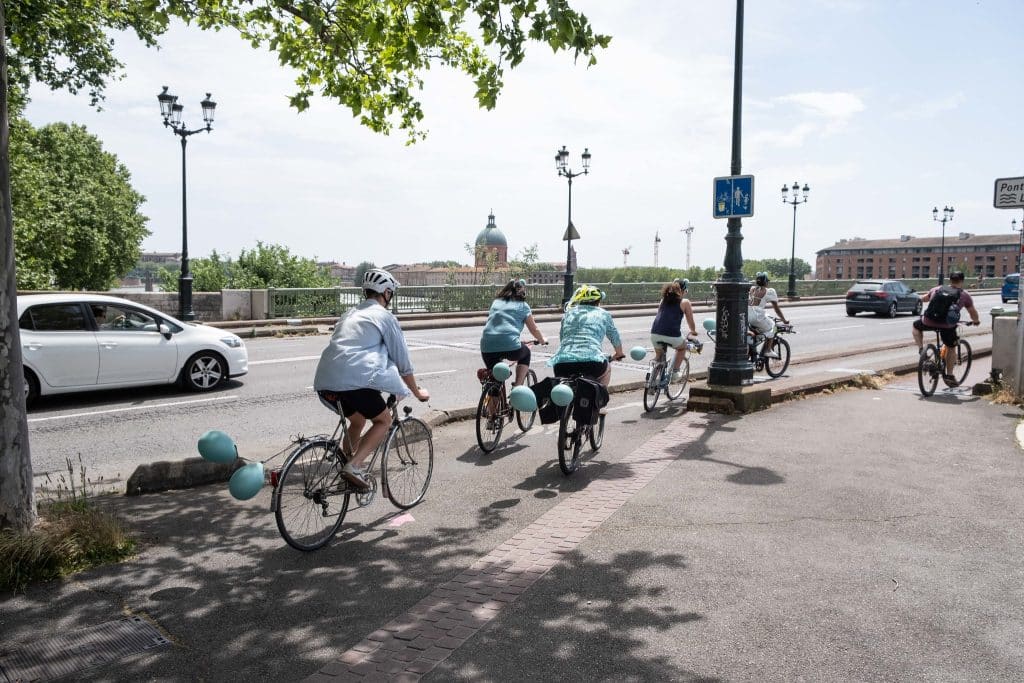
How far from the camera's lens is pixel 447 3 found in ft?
27.1

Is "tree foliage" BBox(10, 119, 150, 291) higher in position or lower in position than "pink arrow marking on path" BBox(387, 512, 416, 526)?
higher

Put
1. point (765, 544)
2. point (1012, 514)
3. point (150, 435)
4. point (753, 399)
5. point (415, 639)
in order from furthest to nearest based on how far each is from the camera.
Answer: point (753, 399) < point (150, 435) < point (1012, 514) < point (765, 544) < point (415, 639)

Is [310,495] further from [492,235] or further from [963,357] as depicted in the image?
[492,235]

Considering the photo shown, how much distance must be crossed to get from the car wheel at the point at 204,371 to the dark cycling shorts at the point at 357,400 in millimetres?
7347

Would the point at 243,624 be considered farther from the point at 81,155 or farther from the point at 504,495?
the point at 81,155

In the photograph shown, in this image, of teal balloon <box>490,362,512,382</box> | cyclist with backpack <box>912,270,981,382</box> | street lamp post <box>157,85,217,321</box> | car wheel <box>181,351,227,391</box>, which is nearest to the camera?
teal balloon <box>490,362,512,382</box>

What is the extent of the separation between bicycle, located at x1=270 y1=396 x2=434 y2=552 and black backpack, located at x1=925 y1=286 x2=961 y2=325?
8.56 m

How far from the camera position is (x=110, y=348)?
1090 centimetres

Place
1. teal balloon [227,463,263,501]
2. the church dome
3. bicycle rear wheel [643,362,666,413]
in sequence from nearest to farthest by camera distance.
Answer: teal balloon [227,463,263,501]
bicycle rear wheel [643,362,666,413]
the church dome

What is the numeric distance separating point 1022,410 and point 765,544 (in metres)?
6.72

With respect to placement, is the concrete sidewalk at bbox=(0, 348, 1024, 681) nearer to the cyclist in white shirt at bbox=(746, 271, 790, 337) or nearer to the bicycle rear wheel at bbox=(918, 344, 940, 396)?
the bicycle rear wheel at bbox=(918, 344, 940, 396)

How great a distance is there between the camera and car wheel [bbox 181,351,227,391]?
11.8m

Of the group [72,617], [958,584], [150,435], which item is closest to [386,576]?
[72,617]

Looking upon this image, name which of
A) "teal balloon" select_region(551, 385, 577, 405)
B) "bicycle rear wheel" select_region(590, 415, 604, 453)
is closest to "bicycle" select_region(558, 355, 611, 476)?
"teal balloon" select_region(551, 385, 577, 405)
